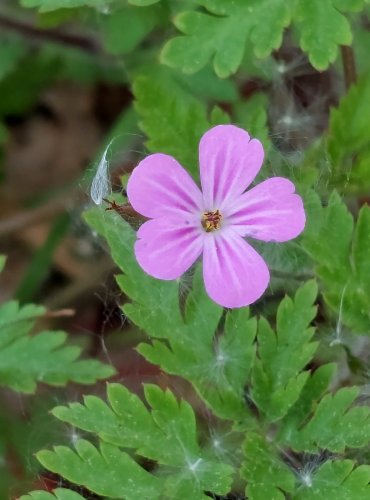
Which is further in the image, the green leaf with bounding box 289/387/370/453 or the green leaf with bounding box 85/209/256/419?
the green leaf with bounding box 85/209/256/419

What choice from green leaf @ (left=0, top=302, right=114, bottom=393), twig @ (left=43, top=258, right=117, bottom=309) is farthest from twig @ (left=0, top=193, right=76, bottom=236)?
green leaf @ (left=0, top=302, right=114, bottom=393)

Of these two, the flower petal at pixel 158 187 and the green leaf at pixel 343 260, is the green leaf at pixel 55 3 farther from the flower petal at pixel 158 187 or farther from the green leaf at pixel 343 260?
the green leaf at pixel 343 260

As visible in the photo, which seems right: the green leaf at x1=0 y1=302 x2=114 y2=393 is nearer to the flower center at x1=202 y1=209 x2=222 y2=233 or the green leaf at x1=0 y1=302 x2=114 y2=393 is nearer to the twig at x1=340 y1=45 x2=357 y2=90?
the flower center at x1=202 y1=209 x2=222 y2=233

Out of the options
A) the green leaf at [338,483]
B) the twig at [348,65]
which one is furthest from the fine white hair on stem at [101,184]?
the twig at [348,65]

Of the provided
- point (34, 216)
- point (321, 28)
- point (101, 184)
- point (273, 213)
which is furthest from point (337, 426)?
point (34, 216)

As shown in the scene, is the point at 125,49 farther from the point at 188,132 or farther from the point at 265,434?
the point at 265,434
